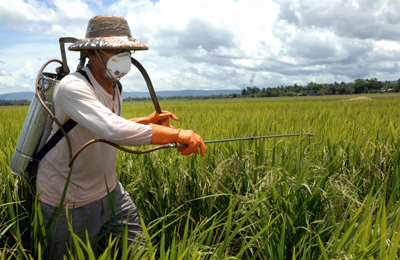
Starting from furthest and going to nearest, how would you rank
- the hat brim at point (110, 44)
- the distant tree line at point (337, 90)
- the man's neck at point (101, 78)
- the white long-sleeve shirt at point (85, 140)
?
1. the distant tree line at point (337, 90)
2. the man's neck at point (101, 78)
3. the hat brim at point (110, 44)
4. the white long-sleeve shirt at point (85, 140)

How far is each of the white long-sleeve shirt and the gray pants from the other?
46 mm

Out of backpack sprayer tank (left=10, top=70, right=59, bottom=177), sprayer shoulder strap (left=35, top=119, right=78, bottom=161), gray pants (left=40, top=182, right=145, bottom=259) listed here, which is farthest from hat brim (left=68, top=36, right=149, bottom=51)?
gray pants (left=40, top=182, right=145, bottom=259)

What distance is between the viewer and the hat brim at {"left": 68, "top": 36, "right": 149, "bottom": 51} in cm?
155

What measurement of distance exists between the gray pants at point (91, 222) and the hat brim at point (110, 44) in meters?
0.78

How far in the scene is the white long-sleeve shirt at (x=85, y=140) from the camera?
1.39 m

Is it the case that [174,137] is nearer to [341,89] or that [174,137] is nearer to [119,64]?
[119,64]

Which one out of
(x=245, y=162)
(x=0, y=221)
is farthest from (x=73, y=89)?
(x=245, y=162)

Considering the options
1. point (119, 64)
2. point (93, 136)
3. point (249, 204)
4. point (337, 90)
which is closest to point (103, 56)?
point (119, 64)

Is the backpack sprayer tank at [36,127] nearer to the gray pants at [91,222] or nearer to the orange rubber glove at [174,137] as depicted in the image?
the gray pants at [91,222]

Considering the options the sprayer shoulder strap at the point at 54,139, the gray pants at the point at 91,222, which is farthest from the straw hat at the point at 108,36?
the gray pants at the point at 91,222

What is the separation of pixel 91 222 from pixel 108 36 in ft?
3.44

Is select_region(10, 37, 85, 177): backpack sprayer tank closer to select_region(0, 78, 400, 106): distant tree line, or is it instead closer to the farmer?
the farmer

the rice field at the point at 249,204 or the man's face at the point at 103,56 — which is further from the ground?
the man's face at the point at 103,56

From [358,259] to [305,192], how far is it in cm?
68
